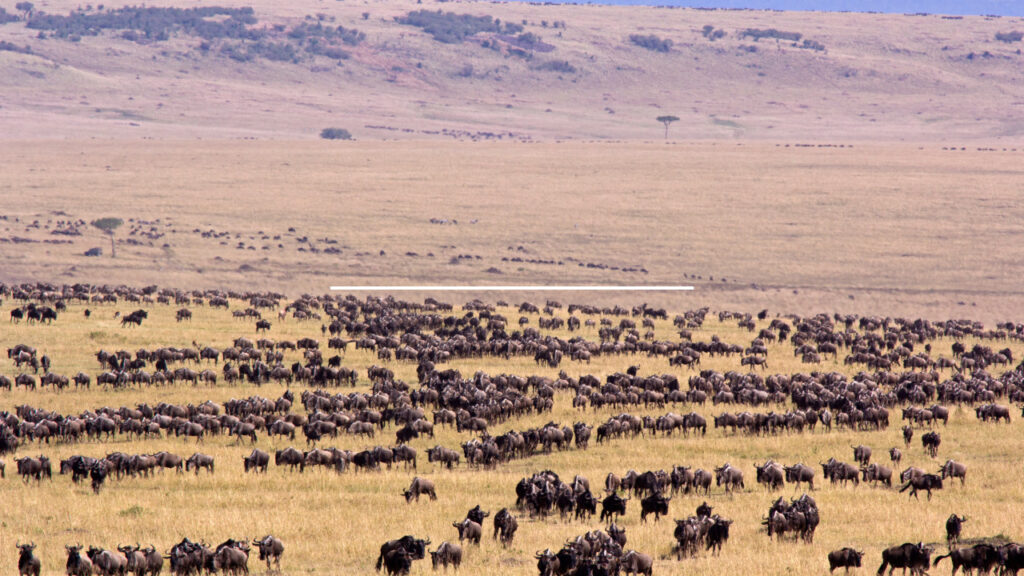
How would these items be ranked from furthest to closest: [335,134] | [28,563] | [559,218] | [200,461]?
1. [335,134]
2. [559,218]
3. [200,461]
4. [28,563]

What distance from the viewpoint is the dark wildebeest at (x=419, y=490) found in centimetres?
2381

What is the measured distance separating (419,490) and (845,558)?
9.43m

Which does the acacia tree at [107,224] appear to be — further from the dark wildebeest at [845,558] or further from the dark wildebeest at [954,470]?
the dark wildebeest at [845,558]

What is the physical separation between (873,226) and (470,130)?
108m

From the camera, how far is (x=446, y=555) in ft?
62.8

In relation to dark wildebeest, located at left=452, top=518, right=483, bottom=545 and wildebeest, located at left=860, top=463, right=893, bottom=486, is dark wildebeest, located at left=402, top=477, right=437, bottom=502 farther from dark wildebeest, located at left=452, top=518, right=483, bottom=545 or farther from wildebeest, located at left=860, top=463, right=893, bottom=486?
wildebeest, located at left=860, top=463, right=893, bottom=486

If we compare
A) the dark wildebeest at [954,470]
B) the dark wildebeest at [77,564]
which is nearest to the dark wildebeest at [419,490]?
the dark wildebeest at [77,564]

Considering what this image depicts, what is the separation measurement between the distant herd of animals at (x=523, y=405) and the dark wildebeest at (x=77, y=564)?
37 mm

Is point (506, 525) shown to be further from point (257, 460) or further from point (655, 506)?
point (257, 460)

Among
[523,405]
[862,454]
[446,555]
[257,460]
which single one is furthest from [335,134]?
[446,555]

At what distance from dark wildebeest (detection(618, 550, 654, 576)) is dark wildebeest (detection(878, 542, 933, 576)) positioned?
3.84 meters

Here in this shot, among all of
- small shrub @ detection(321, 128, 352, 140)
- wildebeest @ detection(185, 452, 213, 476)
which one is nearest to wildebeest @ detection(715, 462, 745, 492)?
wildebeest @ detection(185, 452, 213, 476)

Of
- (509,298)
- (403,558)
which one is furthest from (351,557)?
(509,298)

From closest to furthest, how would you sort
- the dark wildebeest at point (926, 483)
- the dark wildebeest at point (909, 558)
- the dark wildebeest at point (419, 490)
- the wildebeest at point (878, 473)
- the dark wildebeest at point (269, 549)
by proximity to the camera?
the dark wildebeest at point (909, 558) < the dark wildebeest at point (269, 549) < the dark wildebeest at point (419, 490) < the dark wildebeest at point (926, 483) < the wildebeest at point (878, 473)
